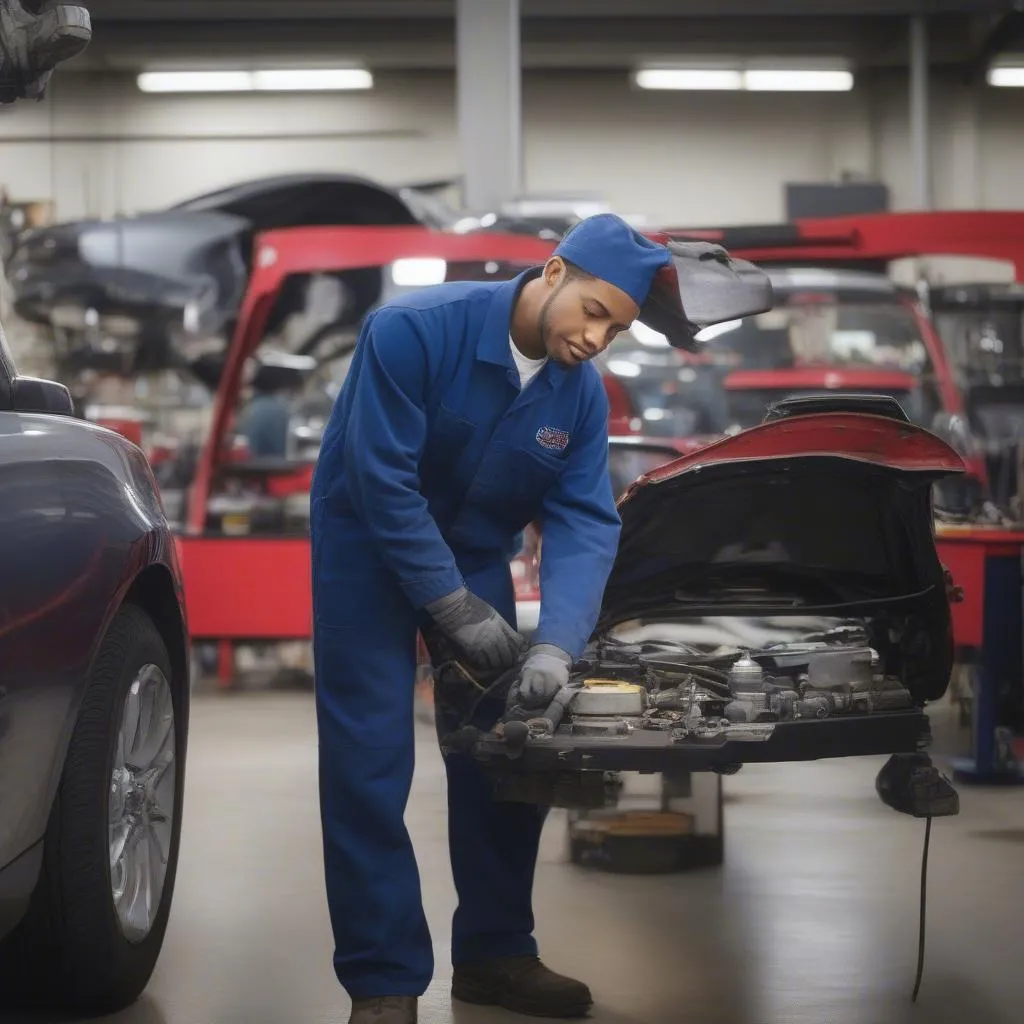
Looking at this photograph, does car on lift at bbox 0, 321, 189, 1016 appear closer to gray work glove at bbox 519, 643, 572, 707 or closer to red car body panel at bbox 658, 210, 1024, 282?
gray work glove at bbox 519, 643, 572, 707

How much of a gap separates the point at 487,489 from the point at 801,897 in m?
1.57

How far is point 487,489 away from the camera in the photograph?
3.05 metres

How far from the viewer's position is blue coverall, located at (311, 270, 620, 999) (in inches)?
113

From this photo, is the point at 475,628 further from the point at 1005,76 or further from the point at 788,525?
the point at 1005,76

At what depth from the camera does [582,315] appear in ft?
9.40

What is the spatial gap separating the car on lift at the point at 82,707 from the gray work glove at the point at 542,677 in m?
0.68

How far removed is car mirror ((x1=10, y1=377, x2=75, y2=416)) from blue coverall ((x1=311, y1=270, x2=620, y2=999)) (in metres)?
0.47

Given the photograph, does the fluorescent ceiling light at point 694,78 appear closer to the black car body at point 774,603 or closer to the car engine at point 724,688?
the black car body at point 774,603

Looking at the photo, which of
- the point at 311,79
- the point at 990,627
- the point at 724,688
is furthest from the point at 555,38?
the point at 724,688

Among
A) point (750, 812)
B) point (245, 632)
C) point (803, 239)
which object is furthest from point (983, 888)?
point (245, 632)

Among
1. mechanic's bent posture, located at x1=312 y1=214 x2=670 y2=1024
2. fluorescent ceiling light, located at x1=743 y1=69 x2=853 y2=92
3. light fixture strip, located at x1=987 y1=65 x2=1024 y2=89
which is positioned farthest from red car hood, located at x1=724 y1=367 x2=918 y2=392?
light fixture strip, located at x1=987 y1=65 x2=1024 y2=89

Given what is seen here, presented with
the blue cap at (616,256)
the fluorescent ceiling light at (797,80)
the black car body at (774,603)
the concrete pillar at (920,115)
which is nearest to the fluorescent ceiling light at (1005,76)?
the concrete pillar at (920,115)

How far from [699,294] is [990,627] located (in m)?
2.88

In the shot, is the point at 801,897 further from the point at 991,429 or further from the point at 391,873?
the point at 991,429
